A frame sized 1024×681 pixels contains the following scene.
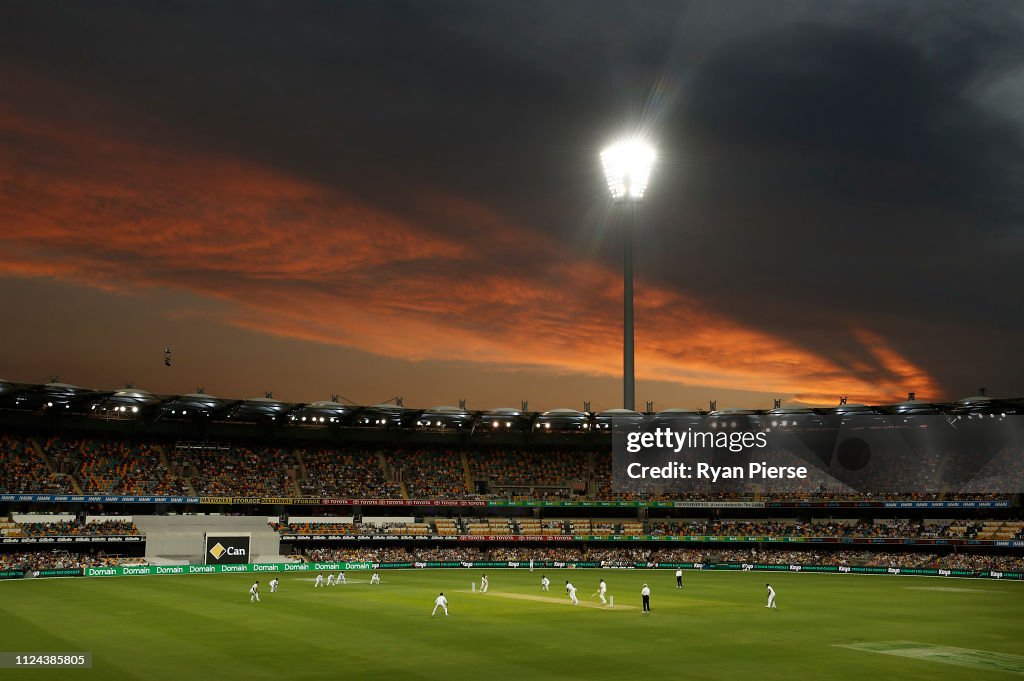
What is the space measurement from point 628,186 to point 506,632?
60.4m

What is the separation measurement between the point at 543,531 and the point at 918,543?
3644 centimetres

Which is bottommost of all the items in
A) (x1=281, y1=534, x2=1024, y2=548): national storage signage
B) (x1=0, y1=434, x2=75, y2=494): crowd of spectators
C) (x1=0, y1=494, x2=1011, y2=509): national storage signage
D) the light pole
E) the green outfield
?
the green outfield

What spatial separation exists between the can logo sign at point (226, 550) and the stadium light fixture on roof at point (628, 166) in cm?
4764

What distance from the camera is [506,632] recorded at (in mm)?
36844

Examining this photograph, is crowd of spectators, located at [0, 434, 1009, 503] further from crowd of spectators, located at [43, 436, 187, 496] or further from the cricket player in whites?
the cricket player in whites

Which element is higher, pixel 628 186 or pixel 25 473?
pixel 628 186

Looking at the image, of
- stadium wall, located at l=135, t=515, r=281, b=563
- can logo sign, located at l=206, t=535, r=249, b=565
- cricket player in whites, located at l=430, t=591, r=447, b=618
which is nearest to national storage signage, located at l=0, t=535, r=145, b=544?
stadium wall, located at l=135, t=515, r=281, b=563

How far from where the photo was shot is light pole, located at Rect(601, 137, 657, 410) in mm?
87812

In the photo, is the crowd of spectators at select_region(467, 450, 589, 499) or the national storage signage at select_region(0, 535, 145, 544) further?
the crowd of spectators at select_region(467, 450, 589, 499)

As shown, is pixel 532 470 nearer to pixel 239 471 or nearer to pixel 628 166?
pixel 239 471

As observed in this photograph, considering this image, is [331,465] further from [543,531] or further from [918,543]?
[918,543]

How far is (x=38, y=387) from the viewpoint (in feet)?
254

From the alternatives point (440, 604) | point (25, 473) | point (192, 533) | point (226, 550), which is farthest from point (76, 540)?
point (440, 604)

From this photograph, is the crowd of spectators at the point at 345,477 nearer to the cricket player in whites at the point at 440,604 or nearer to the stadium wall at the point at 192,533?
the stadium wall at the point at 192,533
